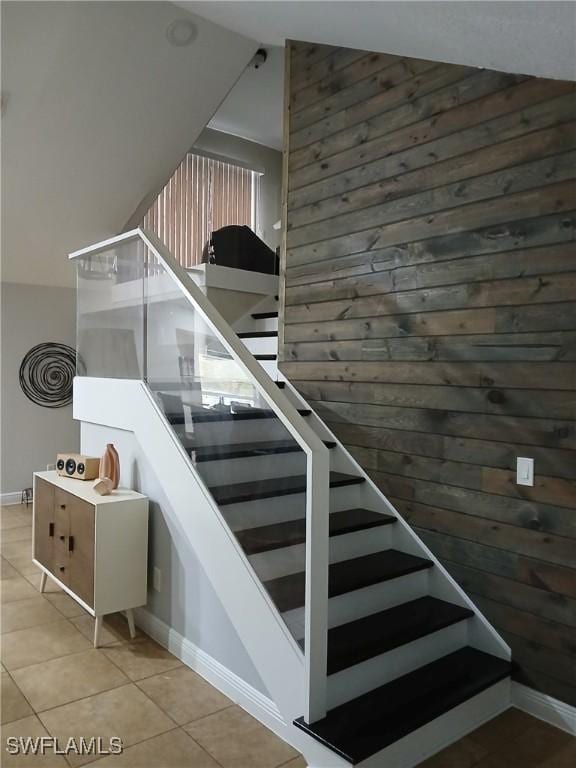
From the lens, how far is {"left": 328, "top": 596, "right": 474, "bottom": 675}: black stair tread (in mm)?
2387

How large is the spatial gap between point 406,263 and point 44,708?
8.88 feet

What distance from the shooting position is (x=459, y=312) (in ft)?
9.58

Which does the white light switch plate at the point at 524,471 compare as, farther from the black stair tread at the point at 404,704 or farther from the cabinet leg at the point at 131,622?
the cabinet leg at the point at 131,622

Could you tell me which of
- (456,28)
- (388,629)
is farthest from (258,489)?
(456,28)

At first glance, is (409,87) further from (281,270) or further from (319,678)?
(319,678)

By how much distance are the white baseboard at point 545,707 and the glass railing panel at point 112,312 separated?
2.37 m

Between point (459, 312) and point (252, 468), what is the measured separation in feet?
4.22

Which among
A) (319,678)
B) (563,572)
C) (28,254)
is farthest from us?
(28,254)

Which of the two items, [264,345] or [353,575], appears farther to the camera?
[264,345]

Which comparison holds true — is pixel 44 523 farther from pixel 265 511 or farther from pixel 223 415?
pixel 265 511

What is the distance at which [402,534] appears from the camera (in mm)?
3170

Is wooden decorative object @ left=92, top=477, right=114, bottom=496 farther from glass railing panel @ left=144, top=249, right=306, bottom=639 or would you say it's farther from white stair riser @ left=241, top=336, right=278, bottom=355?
white stair riser @ left=241, top=336, right=278, bottom=355

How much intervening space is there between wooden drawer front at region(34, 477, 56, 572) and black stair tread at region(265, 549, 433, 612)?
5.87ft

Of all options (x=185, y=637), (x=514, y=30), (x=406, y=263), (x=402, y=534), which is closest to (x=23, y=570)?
(x=185, y=637)
